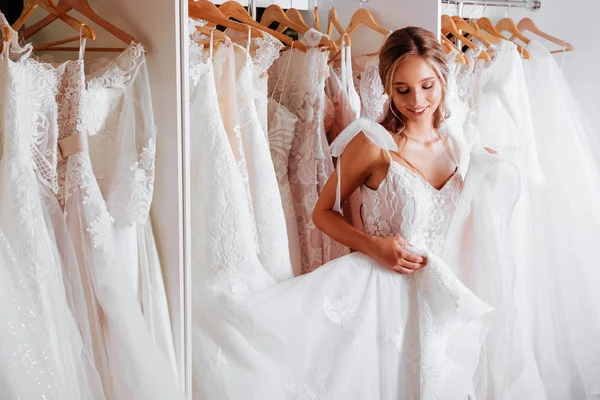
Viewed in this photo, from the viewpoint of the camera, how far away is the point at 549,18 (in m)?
2.58

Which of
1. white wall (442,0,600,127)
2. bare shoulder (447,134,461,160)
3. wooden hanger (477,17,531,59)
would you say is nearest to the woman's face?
bare shoulder (447,134,461,160)

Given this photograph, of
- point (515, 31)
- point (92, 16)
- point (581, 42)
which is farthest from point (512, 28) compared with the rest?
point (92, 16)

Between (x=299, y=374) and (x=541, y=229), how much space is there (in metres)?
0.96

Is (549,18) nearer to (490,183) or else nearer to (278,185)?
(490,183)

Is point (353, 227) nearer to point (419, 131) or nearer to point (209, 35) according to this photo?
point (419, 131)

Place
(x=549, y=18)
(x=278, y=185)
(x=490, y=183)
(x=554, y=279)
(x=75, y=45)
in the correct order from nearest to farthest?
1. (x=490, y=183)
2. (x=75, y=45)
3. (x=278, y=185)
4. (x=554, y=279)
5. (x=549, y=18)

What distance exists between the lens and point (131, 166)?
60.0 inches

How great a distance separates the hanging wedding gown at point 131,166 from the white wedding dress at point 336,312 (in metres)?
0.13

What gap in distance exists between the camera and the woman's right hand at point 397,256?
1642 mm

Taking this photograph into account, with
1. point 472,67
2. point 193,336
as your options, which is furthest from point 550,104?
point 193,336

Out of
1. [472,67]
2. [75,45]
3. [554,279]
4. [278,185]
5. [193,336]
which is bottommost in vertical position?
[554,279]

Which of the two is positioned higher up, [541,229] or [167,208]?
[167,208]

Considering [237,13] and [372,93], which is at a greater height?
[237,13]

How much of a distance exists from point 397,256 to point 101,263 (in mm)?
675
